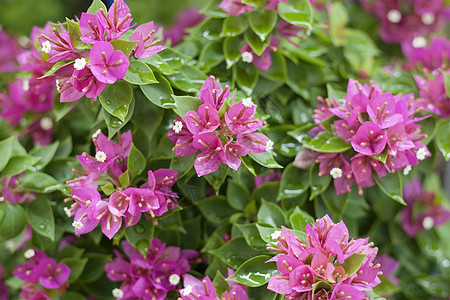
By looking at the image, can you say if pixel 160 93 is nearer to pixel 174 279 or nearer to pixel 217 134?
pixel 217 134

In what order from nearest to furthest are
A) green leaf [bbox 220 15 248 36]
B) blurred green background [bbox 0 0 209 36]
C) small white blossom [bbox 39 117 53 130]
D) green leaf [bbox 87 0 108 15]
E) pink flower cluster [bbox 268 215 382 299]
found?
pink flower cluster [bbox 268 215 382 299] → green leaf [bbox 87 0 108 15] → green leaf [bbox 220 15 248 36] → small white blossom [bbox 39 117 53 130] → blurred green background [bbox 0 0 209 36]

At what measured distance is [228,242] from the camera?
0.71 metres

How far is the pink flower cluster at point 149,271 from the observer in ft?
2.35

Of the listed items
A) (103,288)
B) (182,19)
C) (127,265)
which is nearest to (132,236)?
(127,265)

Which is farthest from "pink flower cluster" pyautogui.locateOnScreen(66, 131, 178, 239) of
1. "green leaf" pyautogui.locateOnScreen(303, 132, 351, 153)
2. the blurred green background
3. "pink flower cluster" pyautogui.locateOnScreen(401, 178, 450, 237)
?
the blurred green background

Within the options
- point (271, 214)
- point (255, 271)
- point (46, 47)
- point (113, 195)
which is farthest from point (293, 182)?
point (46, 47)

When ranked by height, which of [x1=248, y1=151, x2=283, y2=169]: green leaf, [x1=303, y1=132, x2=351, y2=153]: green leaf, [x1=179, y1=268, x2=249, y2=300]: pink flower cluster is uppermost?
[x1=248, y1=151, x2=283, y2=169]: green leaf

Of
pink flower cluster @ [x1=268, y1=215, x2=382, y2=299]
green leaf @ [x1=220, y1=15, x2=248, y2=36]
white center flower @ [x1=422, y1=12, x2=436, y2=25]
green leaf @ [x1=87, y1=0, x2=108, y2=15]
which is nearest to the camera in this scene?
pink flower cluster @ [x1=268, y1=215, x2=382, y2=299]

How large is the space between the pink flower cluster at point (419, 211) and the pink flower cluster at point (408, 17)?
0.34 metres

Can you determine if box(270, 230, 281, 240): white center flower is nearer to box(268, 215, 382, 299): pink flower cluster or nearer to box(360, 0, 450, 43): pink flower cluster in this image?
box(268, 215, 382, 299): pink flower cluster

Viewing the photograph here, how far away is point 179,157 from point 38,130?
0.38 metres

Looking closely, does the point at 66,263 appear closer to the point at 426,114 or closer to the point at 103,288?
the point at 103,288

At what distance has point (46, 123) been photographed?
92 cm

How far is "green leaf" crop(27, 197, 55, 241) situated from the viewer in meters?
0.74
